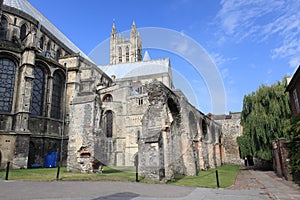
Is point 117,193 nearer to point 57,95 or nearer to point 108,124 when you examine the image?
point 57,95

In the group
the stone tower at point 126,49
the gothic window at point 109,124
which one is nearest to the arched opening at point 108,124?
the gothic window at point 109,124

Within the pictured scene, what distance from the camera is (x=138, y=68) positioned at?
172 feet

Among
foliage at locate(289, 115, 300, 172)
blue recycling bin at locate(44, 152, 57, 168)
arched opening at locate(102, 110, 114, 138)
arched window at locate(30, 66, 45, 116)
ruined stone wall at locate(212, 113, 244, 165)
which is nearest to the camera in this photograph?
foliage at locate(289, 115, 300, 172)

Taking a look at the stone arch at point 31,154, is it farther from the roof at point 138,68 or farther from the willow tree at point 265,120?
the roof at point 138,68

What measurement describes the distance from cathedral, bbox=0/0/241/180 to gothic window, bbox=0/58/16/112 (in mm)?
73

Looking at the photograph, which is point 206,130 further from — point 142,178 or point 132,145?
point 142,178

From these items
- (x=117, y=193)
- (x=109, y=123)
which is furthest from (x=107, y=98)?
(x=117, y=193)

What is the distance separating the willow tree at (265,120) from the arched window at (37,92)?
19.6 m

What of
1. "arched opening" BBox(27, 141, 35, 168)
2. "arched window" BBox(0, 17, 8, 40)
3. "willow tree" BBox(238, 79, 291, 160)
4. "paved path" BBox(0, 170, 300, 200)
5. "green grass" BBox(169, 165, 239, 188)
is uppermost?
"arched window" BBox(0, 17, 8, 40)

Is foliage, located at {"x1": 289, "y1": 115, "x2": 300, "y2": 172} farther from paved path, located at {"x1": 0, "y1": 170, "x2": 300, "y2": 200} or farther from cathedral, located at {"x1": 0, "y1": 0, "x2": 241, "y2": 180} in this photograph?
cathedral, located at {"x1": 0, "y1": 0, "x2": 241, "y2": 180}

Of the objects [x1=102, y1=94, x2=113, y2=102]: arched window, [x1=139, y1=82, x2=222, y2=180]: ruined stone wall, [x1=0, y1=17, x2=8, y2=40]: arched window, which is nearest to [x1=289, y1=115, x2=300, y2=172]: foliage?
[x1=139, y1=82, x2=222, y2=180]: ruined stone wall

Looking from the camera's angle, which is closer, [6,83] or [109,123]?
[6,83]

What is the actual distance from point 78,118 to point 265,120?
14.7 metres

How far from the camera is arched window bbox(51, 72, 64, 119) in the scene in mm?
22500
